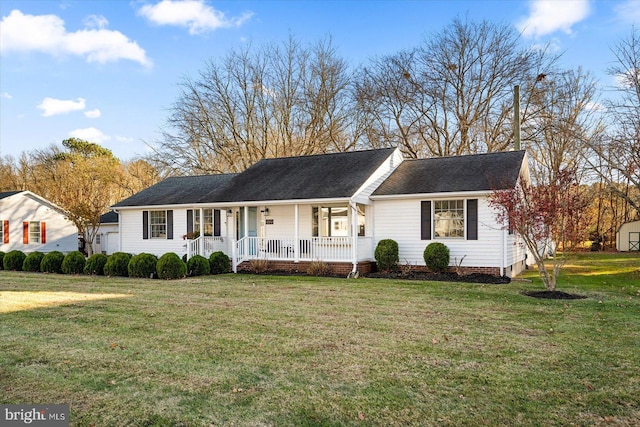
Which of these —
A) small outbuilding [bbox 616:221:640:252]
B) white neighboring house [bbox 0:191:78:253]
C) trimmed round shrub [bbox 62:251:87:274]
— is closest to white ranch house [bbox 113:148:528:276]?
trimmed round shrub [bbox 62:251:87:274]

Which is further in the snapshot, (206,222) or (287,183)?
(206,222)

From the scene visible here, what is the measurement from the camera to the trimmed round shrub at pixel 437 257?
14.3 metres

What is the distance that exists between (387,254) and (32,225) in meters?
21.3

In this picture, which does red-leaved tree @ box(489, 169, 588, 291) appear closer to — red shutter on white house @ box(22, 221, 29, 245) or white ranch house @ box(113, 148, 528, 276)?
white ranch house @ box(113, 148, 528, 276)

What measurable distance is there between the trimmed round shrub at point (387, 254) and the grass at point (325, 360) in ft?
17.2

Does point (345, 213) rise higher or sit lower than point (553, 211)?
higher

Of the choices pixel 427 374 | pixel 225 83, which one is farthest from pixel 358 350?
pixel 225 83

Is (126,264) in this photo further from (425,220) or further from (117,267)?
(425,220)

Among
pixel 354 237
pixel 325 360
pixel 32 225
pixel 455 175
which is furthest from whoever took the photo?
pixel 32 225

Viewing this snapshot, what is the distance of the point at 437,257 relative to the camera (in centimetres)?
1436

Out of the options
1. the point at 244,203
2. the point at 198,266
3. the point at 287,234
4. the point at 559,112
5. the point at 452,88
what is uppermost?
the point at 452,88

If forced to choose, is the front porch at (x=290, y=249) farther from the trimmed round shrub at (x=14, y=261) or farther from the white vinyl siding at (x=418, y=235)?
the trimmed round shrub at (x=14, y=261)

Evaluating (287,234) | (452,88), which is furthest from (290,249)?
(452,88)

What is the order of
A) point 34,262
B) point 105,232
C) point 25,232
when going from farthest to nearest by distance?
1. point 105,232
2. point 25,232
3. point 34,262
